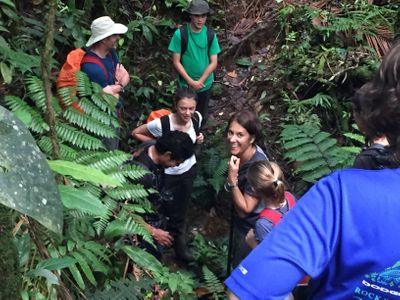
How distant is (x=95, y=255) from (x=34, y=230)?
654 millimetres

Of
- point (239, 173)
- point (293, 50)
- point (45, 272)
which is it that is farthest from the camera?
point (293, 50)

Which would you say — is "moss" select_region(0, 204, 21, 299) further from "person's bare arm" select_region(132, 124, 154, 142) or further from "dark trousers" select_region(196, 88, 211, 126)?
"dark trousers" select_region(196, 88, 211, 126)

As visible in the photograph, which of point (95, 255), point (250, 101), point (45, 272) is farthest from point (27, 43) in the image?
point (45, 272)

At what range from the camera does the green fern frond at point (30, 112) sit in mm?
2912

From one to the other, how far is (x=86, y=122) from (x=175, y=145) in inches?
49.2

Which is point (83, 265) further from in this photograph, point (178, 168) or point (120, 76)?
point (120, 76)

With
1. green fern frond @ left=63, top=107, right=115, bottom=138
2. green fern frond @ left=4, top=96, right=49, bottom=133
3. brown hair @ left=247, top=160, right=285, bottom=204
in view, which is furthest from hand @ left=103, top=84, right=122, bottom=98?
green fern frond @ left=4, top=96, right=49, bottom=133

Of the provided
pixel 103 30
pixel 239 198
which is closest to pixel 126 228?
pixel 239 198

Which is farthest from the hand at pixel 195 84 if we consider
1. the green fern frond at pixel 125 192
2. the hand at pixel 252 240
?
the green fern frond at pixel 125 192

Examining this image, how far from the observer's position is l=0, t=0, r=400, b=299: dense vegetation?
1.87m

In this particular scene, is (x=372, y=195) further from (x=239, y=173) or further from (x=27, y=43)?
(x=27, y=43)

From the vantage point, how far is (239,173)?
15.3 ft

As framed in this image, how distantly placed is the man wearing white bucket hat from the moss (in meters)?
3.36

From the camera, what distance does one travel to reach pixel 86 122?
3.30m
